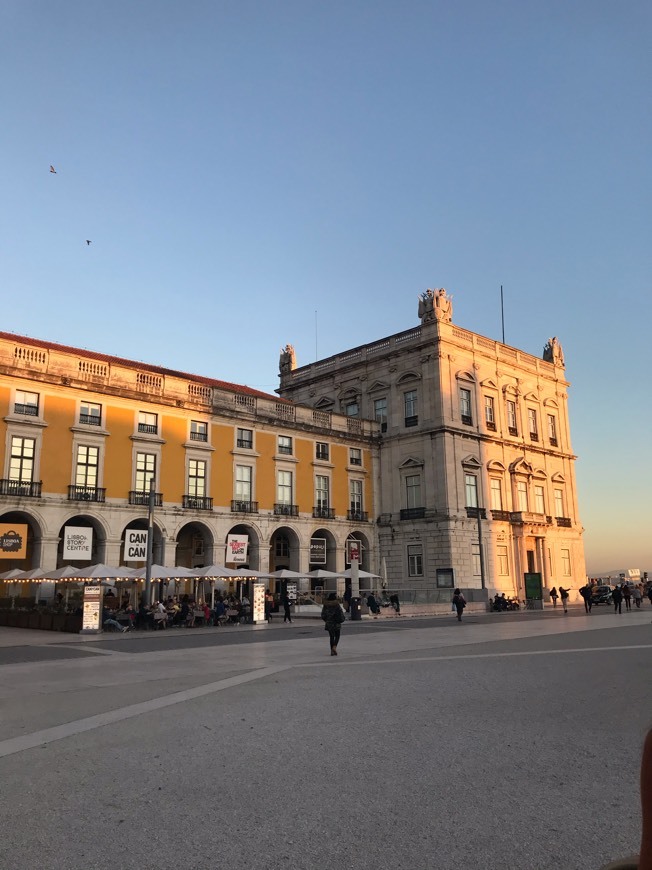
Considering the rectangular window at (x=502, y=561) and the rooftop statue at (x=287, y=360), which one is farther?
the rooftop statue at (x=287, y=360)

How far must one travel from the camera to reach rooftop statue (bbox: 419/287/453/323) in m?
50.8

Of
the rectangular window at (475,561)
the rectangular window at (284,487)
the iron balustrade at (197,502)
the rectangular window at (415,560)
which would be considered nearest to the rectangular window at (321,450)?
the rectangular window at (284,487)

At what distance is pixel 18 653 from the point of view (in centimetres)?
1853

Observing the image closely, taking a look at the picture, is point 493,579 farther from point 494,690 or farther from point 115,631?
point 494,690

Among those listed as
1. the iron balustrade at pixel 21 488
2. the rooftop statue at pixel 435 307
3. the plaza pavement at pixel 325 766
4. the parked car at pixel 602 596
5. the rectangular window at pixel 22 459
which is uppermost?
the rooftop statue at pixel 435 307

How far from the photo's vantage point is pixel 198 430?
41625 millimetres

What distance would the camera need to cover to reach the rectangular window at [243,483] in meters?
43.1

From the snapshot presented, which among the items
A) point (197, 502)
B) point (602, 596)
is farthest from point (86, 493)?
point (602, 596)

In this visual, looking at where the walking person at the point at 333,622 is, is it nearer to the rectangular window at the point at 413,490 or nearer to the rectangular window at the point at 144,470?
the rectangular window at the point at 144,470

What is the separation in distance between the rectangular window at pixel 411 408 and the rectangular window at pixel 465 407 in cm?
337

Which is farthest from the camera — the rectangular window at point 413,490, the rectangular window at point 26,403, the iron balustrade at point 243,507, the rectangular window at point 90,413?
the rectangular window at point 413,490

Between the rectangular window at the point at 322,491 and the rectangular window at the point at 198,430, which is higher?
the rectangular window at the point at 198,430

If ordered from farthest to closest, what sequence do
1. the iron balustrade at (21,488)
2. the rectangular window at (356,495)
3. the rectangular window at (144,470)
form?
the rectangular window at (356,495), the rectangular window at (144,470), the iron balustrade at (21,488)

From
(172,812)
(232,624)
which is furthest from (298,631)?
(172,812)
